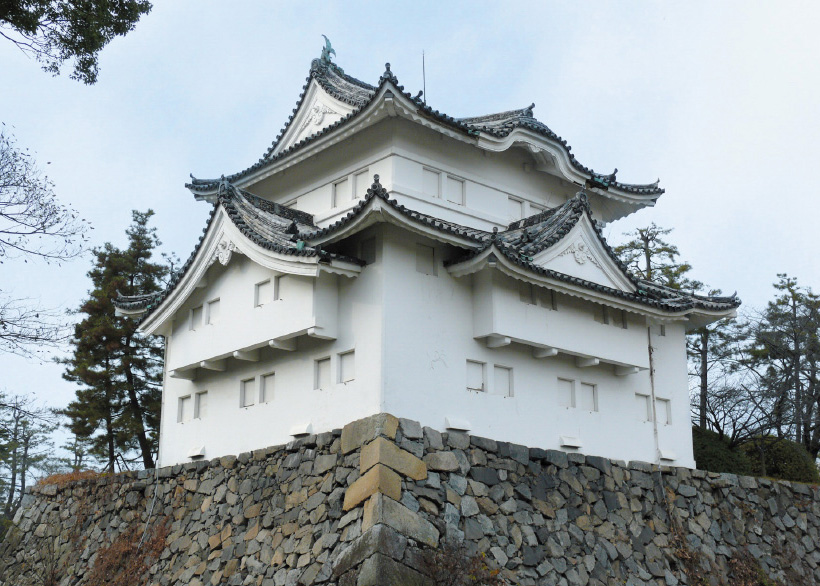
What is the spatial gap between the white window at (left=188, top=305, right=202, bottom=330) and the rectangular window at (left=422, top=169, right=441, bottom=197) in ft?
16.9

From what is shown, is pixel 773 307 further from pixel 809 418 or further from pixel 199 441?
pixel 199 441

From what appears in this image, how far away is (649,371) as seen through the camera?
17734 mm

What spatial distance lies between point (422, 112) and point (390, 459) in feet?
21.6

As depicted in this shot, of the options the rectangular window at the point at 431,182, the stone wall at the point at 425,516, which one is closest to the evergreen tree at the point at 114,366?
the stone wall at the point at 425,516

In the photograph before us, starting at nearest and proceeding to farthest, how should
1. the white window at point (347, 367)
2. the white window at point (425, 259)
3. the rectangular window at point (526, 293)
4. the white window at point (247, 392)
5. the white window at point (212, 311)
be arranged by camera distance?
the white window at point (347, 367) → the white window at point (425, 259) → the rectangular window at point (526, 293) → the white window at point (247, 392) → the white window at point (212, 311)

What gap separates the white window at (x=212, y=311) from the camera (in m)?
16.7

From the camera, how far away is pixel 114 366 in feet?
83.7

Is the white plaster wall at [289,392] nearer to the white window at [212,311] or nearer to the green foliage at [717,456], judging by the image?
the white window at [212,311]

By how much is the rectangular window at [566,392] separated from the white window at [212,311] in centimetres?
674

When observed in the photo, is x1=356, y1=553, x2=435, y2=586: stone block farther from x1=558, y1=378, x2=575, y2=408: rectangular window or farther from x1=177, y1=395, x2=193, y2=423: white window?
x1=177, y1=395, x2=193, y2=423: white window

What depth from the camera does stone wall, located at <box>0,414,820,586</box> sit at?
1272 centimetres

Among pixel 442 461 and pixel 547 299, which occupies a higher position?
pixel 547 299

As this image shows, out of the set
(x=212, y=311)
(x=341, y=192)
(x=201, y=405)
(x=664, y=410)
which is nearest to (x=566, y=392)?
(x=664, y=410)

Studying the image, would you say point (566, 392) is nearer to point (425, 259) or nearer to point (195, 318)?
point (425, 259)
